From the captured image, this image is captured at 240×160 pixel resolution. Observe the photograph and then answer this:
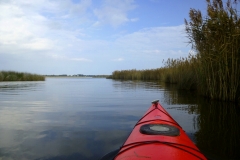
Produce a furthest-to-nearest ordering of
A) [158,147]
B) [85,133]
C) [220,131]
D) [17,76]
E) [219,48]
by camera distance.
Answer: [17,76] < [219,48] < [220,131] < [85,133] < [158,147]

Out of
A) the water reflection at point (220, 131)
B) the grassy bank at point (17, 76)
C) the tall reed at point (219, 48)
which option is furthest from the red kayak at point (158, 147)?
the grassy bank at point (17, 76)

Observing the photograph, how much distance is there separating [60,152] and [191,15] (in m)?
7.48

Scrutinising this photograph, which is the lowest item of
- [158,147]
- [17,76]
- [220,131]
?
[220,131]

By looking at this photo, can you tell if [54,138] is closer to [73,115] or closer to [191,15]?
[73,115]

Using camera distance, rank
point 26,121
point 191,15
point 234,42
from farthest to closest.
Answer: point 191,15 → point 234,42 → point 26,121

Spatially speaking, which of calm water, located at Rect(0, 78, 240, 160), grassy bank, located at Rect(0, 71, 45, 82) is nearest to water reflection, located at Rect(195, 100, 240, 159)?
A: calm water, located at Rect(0, 78, 240, 160)

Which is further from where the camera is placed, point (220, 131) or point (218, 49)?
point (218, 49)

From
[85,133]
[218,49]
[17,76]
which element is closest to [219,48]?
[218,49]

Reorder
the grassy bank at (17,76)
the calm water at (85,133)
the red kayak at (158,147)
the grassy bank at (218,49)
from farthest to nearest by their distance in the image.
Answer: the grassy bank at (17,76) < the grassy bank at (218,49) < the calm water at (85,133) < the red kayak at (158,147)

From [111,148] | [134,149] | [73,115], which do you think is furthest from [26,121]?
[134,149]

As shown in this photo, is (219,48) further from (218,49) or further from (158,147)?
(158,147)

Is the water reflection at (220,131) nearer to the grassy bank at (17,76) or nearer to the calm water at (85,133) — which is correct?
the calm water at (85,133)

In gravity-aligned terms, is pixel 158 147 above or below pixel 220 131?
above

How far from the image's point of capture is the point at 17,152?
111 inches
